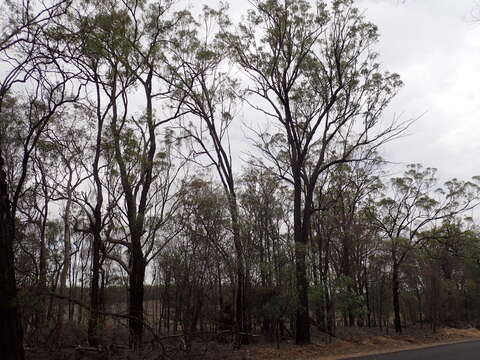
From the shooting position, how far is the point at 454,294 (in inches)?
1436

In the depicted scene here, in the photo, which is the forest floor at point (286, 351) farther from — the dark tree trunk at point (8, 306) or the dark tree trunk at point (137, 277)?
the dark tree trunk at point (8, 306)

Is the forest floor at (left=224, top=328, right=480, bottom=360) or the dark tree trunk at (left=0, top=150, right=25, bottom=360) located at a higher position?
the dark tree trunk at (left=0, top=150, right=25, bottom=360)

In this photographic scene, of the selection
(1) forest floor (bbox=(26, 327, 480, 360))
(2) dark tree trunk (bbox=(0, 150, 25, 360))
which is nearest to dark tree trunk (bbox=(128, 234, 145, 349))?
(1) forest floor (bbox=(26, 327, 480, 360))

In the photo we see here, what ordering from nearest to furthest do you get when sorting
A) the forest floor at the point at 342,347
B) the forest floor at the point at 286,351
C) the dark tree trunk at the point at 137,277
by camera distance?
the forest floor at the point at 286,351 < the forest floor at the point at 342,347 < the dark tree trunk at the point at 137,277

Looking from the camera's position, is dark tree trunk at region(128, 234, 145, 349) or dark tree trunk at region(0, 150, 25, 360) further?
dark tree trunk at region(128, 234, 145, 349)

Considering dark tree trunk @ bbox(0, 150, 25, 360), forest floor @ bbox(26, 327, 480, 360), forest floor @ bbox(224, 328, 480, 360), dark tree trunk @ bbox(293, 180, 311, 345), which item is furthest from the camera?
dark tree trunk @ bbox(293, 180, 311, 345)

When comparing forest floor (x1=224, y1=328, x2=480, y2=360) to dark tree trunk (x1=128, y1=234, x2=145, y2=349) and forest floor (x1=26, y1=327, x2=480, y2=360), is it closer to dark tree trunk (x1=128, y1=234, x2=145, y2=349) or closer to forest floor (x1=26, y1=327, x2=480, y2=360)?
forest floor (x1=26, y1=327, x2=480, y2=360)

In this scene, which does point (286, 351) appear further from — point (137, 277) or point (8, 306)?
point (8, 306)

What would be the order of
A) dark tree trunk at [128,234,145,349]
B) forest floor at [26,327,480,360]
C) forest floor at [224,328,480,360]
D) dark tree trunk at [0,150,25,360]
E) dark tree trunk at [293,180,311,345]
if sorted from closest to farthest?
1. dark tree trunk at [0,150,25,360]
2. forest floor at [26,327,480,360]
3. forest floor at [224,328,480,360]
4. dark tree trunk at [128,234,145,349]
5. dark tree trunk at [293,180,311,345]

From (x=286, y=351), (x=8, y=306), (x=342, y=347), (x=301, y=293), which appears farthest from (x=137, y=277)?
(x=342, y=347)

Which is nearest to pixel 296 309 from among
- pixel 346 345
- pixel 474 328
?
pixel 346 345

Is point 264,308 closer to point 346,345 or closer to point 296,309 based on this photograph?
point 296,309

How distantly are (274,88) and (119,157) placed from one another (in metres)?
8.38

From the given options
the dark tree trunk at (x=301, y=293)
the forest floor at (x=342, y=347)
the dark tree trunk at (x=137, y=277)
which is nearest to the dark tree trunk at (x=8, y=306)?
the forest floor at (x=342, y=347)
